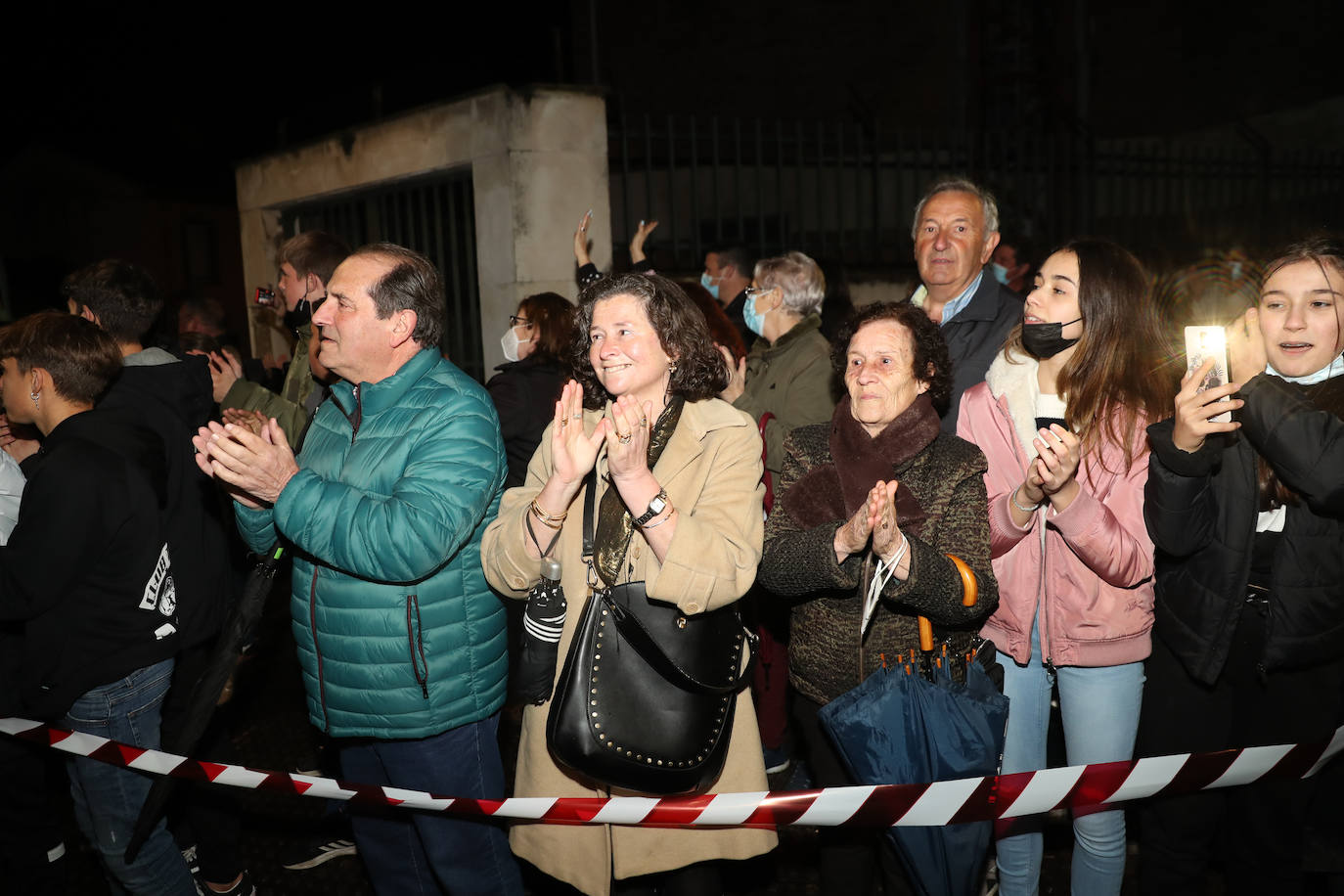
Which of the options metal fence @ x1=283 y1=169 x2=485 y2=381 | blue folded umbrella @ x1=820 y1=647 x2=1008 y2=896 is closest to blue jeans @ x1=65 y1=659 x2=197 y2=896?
blue folded umbrella @ x1=820 y1=647 x2=1008 y2=896

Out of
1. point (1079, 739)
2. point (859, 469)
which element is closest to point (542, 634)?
point (859, 469)

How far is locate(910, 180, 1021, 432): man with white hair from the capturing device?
3729 millimetres

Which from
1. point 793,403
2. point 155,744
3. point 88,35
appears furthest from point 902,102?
point 88,35

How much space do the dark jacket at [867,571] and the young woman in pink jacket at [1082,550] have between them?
0.19 metres

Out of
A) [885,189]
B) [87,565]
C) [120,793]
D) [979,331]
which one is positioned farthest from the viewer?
[885,189]

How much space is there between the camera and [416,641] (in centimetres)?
272

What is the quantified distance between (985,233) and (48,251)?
31.1 meters

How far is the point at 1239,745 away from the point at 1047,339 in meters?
1.48

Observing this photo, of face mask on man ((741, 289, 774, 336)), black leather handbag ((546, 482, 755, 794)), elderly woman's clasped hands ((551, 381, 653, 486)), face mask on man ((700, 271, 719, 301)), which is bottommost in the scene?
black leather handbag ((546, 482, 755, 794))

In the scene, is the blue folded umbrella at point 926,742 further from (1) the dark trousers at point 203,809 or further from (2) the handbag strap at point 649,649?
(1) the dark trousers at point 203,809

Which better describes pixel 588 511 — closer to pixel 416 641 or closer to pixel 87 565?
pixel 416 641

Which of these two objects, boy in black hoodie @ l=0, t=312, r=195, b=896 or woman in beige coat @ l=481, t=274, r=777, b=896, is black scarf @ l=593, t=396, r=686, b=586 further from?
boy in black hoodie @ l=0, t=312, r=195, b=896

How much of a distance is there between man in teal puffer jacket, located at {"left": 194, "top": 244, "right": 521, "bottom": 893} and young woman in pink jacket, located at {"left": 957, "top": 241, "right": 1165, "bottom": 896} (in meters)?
1.64

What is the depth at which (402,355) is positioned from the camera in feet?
9.45
